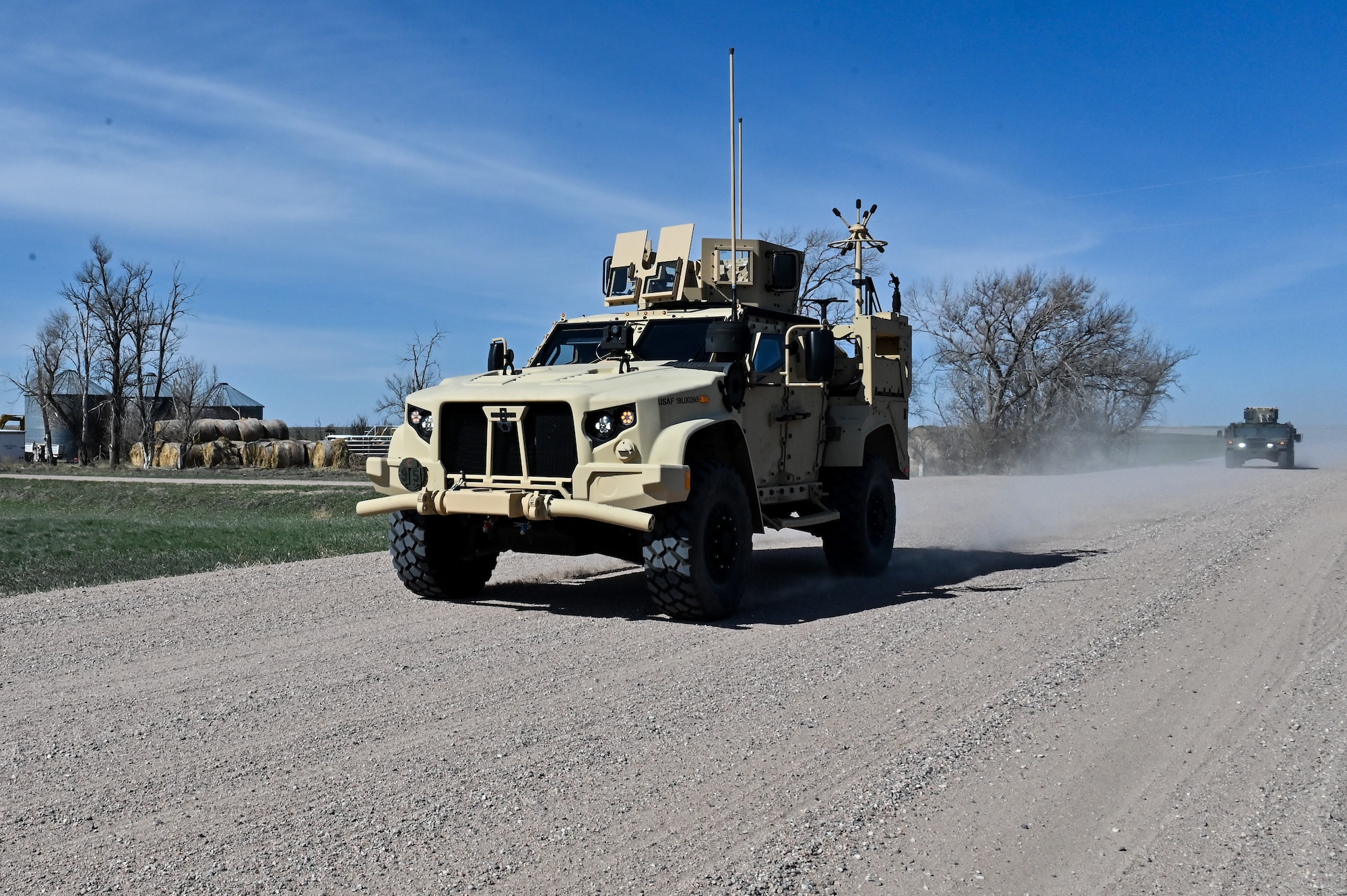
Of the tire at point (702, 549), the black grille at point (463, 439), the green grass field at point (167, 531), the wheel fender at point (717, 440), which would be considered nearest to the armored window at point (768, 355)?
the wheel fender at point (717, 440)

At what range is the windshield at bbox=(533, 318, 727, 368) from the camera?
10016 mm

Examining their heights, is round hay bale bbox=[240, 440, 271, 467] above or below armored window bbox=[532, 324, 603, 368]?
below

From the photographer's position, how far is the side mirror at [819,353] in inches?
385

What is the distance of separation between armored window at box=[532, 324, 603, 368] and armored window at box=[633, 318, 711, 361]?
1.49ft

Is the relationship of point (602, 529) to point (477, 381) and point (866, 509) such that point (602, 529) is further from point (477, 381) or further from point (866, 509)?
point (866, 509)

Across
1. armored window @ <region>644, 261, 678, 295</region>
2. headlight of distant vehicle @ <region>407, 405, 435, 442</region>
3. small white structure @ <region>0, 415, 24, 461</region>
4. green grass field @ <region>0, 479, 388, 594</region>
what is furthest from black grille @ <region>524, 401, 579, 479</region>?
small white structure @ <region>0, 415, 24, 461</region>

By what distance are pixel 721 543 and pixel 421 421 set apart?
2481 millimetres

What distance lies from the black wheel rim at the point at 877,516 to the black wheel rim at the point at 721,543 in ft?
9.46

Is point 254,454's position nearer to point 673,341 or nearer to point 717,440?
point 673,341

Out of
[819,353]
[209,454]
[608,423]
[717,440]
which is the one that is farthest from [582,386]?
[209,454]

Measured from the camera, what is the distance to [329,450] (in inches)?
1956

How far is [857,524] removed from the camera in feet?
36.5

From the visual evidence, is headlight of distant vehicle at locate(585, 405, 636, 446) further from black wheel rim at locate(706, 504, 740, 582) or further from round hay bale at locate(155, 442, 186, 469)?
round hay bale at locate(155, 442, 186, 469)

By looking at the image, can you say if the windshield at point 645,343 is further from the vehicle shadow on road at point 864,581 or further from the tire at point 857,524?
the vehicle shadow on road at point 864,581
